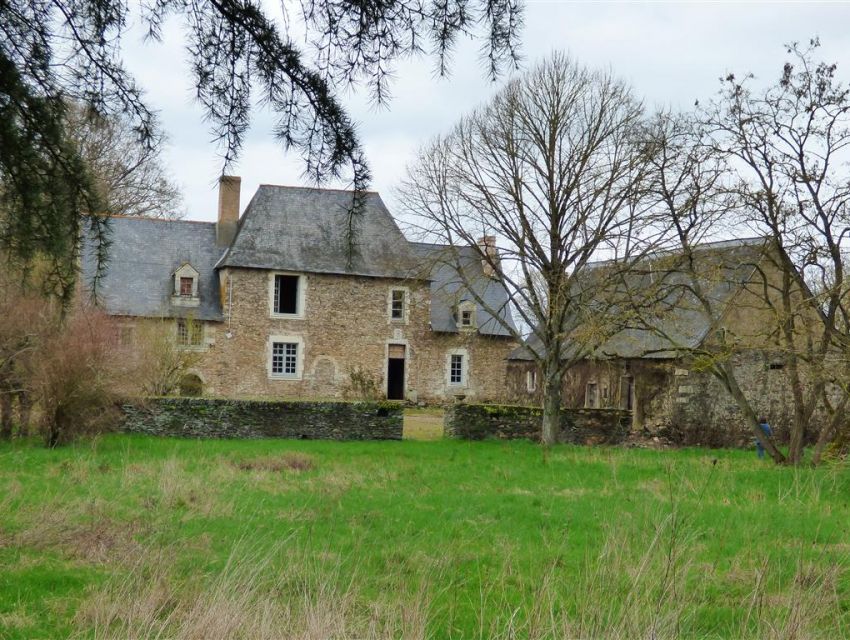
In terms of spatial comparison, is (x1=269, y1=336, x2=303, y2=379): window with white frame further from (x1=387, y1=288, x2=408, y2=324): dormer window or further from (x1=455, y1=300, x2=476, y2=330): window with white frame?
(x1=455, y1=300, x2=476, y2=330): window with white frame

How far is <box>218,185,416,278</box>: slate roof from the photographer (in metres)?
33.8

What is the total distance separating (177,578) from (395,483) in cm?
703

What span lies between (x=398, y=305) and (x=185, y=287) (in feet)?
25.2

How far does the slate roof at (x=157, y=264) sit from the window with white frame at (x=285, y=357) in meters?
2.33

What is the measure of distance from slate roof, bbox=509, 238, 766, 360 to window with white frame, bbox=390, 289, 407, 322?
4383mm

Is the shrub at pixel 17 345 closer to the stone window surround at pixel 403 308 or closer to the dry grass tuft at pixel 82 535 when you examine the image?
the dry grass tuft at pixel 82 535

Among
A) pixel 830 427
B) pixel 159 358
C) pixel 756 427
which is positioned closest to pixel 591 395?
pixel 756 427

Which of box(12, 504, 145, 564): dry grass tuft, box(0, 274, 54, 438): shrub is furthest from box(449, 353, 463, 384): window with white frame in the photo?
box(12, 504, 145, 564): dry grass tuft

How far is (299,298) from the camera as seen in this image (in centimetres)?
3422

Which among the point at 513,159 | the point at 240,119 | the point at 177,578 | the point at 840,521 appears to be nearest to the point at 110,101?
the point at 240,119

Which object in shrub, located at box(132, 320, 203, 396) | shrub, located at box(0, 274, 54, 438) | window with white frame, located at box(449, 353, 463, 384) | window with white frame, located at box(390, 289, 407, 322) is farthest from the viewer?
window with white frame, located at box(449, 353, 463, 384)

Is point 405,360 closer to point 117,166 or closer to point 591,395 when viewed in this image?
point 591,395

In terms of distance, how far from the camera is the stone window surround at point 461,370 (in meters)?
36.2

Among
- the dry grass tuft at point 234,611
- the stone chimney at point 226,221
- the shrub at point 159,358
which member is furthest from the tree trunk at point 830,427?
the stone chimney at point 226,221
